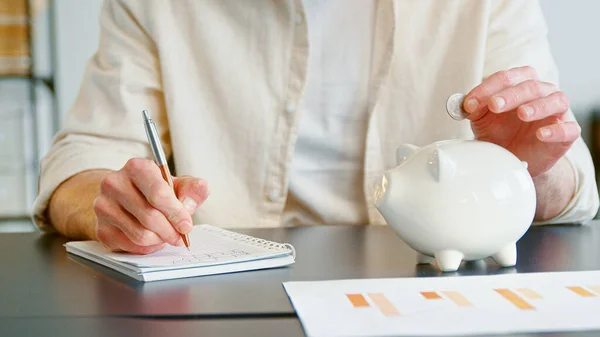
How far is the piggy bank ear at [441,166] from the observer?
73 cm

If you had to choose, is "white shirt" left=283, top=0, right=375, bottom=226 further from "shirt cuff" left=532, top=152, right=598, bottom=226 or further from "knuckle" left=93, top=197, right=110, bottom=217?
"knuckle" left=93, top=197, right=110, bottom=217

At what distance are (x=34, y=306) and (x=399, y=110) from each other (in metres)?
0.86

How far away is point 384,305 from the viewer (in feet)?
2.02

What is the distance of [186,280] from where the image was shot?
0.74 meters

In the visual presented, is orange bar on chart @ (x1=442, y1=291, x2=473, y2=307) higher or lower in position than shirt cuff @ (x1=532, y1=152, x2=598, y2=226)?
lower

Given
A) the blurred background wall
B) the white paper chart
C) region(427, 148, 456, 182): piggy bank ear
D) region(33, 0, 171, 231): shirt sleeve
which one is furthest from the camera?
the blurred background wall

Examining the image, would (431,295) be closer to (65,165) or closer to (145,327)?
(145,327)

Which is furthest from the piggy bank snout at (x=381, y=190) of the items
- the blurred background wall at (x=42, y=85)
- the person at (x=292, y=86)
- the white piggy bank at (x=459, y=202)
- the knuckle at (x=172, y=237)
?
the blurred background wall at (x=42, y=85)

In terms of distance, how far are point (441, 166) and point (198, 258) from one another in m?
0.27

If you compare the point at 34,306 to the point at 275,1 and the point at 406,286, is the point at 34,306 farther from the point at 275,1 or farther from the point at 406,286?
the point at 275,1

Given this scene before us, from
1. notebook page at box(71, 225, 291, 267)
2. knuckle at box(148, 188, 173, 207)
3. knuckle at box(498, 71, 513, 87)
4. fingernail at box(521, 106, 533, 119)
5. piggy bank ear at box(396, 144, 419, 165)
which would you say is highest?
knuckle at box(498, 71, 513, 87)

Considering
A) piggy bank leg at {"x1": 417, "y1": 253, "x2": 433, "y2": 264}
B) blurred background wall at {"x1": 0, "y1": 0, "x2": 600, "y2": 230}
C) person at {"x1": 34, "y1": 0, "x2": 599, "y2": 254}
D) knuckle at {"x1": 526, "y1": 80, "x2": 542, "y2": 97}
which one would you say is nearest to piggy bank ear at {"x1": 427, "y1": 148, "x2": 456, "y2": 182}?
piggy bank leg at {"x1": 417, "y1": 253, "x2": 433, "y2": 264}

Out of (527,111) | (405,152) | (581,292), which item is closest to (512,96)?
(527,111)

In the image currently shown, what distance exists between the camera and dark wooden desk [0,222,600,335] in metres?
0.63
